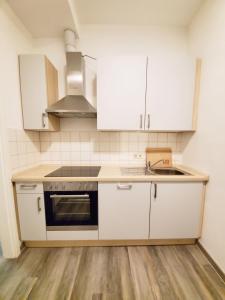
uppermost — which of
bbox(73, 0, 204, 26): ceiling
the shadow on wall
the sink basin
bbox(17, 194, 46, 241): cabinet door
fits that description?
bbox(73, 0, 204, 26): ceiling

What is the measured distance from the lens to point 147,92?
165 centimetres

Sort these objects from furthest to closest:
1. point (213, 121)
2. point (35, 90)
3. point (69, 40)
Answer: point (69, 40), point (35, 90), point (213, 121)

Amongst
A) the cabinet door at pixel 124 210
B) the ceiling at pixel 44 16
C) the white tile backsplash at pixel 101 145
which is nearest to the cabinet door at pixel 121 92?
the white tile backsplash at pixel 101 145

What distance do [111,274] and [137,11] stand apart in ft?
9.16

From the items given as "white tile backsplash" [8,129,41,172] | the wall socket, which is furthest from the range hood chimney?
the wall socket

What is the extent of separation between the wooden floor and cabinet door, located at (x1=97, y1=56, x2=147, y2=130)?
140 cm

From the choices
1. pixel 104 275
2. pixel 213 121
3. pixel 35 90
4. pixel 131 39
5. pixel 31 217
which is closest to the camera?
pixel 104 275

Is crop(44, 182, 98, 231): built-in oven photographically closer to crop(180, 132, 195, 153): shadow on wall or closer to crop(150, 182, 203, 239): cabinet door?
crop(150, 182, 203, 239): cabinet door

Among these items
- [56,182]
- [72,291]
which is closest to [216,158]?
[56,182]

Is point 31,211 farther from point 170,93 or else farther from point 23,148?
point 170,93

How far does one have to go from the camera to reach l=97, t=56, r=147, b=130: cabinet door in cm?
160

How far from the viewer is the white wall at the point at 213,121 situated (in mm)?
1312

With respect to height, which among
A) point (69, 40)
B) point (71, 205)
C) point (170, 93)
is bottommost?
point (71, 205)

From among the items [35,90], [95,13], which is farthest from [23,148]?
[95,13]
